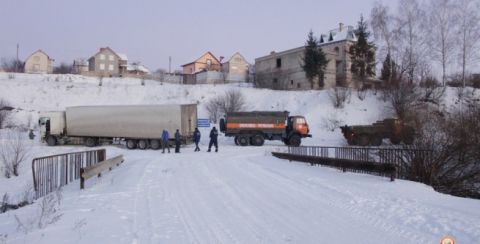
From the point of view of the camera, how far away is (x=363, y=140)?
32.5 meters

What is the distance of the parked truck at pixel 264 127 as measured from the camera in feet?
107

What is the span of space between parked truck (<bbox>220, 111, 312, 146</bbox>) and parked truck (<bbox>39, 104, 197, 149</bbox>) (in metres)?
3.81

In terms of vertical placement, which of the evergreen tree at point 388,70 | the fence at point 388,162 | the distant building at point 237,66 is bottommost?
the fence at point 388,162

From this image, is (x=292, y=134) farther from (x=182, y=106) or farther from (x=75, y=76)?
(x=75, y=76)

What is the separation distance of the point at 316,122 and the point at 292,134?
13.5 meters

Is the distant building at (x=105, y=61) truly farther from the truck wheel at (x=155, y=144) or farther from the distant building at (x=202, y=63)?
the truck wheel at (x=155, y=144)

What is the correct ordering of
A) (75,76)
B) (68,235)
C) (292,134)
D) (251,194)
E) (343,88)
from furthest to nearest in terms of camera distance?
(75,76), (343,88), (292,134), (251,194), (68,235)

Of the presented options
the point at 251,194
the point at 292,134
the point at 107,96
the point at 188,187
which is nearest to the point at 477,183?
the point at 251,194

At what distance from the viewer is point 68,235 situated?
20.9ft

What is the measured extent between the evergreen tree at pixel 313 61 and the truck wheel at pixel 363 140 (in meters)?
22.7

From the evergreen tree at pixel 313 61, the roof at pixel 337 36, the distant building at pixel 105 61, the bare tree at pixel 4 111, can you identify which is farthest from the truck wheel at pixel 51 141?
the distant building at pixel 105 61

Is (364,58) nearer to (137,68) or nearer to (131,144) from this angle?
(131,144)

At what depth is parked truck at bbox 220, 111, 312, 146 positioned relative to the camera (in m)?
32.6

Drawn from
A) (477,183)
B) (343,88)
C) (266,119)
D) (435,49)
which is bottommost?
(477,183)
